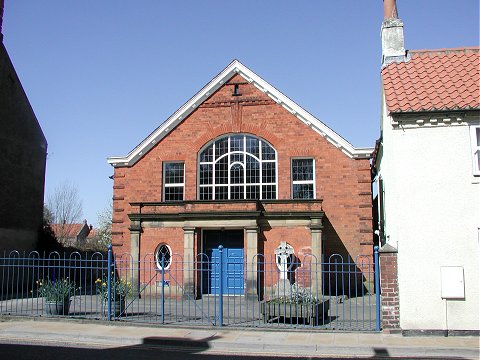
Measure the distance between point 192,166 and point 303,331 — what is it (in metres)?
12.4

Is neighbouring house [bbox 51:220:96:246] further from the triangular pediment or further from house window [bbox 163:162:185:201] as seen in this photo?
house window [bbox 163:162:185:201]

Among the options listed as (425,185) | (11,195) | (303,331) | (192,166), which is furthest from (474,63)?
(11,195)

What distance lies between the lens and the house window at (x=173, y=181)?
2359cm

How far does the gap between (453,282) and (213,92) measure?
49.3 ft

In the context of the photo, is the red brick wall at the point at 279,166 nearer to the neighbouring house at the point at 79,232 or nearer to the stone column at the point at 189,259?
the stone column at the point at 189,259

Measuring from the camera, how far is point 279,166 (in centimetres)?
2256

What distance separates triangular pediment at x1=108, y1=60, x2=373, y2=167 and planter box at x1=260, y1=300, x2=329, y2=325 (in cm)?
1038

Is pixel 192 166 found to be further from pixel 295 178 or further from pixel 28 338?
pixel 28 338

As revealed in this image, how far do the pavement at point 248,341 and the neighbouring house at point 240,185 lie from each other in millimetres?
7407

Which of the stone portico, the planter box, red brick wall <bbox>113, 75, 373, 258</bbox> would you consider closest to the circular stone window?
red brick wall <bbox>113, 75, 373, 258</bbox>

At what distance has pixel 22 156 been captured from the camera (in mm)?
26625

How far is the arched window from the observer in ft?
74.1

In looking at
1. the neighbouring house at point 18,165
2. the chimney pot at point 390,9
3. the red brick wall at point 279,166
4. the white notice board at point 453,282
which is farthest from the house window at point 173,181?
the white notice board at point 453,282

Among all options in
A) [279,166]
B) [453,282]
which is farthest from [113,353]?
[279,166]
